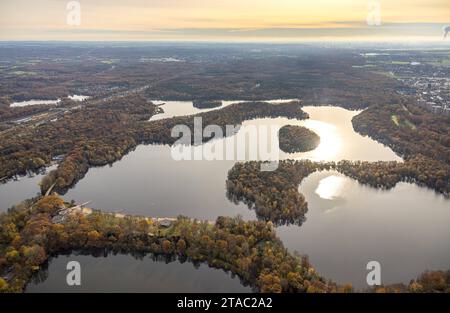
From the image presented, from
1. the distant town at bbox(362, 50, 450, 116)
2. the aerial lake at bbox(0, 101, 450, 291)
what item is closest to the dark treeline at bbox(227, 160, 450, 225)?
the aerial lake at bbox(0, 101, 450, 291)

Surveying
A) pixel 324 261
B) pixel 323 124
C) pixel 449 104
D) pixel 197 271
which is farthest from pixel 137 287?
pixel 449 104

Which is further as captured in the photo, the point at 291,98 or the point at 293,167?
the point at 291,98

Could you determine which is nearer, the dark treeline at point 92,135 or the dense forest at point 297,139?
the dark treeline at point 92,135

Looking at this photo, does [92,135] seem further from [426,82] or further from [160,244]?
[426,82]

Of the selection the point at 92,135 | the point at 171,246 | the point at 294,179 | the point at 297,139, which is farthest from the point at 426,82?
the point at 171,246

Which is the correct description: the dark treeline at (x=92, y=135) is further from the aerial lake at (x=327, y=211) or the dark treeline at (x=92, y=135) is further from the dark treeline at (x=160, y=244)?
the dark treeline at (x=160, y=244)

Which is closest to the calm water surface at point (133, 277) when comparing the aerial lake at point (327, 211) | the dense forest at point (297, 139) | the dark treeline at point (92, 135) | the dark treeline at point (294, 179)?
the aerial lake at point (327, 211)
